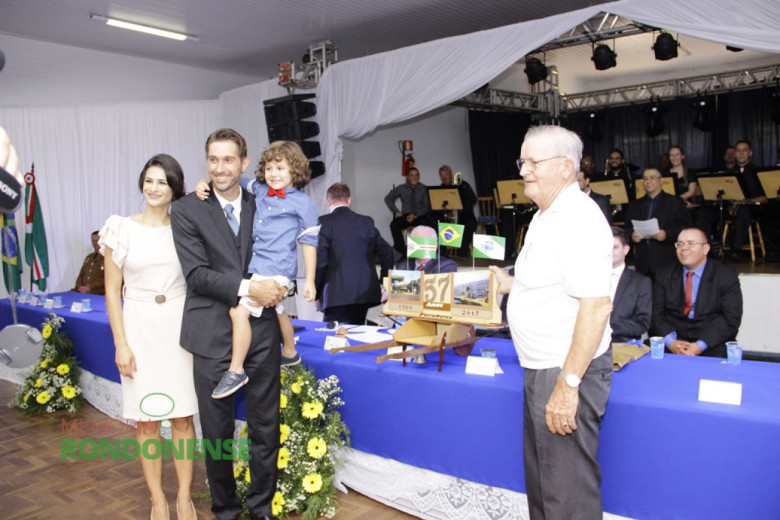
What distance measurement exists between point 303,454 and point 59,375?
8.12 feet

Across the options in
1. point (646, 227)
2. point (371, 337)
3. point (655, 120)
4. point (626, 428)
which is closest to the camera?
point (626, 428)

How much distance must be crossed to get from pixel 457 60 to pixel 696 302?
3.51m

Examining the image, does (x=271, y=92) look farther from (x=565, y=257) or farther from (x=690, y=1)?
(x=565, y=257)

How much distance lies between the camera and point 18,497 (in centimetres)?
302

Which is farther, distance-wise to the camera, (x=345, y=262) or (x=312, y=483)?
(x=345, y=262)

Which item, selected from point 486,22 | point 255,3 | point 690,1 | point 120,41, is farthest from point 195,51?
point 690,1

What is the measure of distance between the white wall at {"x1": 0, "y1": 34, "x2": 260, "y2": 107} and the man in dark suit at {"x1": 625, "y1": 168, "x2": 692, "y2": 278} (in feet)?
22.3

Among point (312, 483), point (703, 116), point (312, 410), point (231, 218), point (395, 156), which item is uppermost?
point (703, 116)

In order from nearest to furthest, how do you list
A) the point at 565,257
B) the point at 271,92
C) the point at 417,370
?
the point at 565,257
the point at 417,370
the point at 271,92

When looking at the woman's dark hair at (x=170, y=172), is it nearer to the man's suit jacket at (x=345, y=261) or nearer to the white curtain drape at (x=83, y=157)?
the man's suit jacket at (x=345, y=261)

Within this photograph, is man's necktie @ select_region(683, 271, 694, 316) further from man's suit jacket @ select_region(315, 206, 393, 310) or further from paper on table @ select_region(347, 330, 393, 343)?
man's suit jacket @ select_region(315, 206, 393, 310)

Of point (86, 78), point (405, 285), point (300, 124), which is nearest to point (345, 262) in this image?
point (405, 285)

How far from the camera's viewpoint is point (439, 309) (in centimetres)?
255

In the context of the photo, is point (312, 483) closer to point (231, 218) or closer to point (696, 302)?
point (231, 218)
